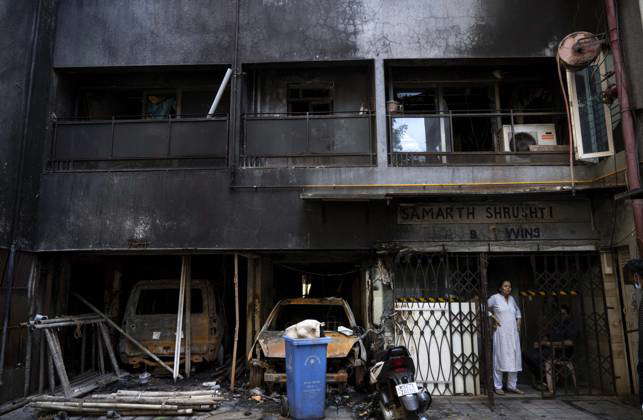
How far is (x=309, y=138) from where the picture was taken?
28.6 ft

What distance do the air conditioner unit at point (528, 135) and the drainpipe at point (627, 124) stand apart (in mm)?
1795

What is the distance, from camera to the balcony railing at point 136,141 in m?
8.73

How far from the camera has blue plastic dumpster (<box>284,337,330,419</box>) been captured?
6414 millimetres

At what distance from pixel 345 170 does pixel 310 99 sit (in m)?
2.38

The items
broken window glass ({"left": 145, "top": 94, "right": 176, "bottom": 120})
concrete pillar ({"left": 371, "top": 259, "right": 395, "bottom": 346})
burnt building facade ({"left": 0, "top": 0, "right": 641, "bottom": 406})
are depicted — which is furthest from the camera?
broken window glass ({"left": 145, "top": 94, "right": 176, "bottom": 120})

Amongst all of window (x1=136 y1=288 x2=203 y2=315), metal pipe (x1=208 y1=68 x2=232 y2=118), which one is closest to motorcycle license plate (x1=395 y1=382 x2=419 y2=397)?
window (x1=136 y1=288 x2=203 y2=315)

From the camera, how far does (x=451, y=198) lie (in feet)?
26.9

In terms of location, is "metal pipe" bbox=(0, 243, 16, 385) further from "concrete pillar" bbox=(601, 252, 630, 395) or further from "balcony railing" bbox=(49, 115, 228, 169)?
"concrete pillar" bbox=(601, 252, 630, 395)

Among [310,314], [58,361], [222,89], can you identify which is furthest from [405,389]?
[222,89]

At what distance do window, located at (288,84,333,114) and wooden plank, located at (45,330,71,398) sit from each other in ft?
21.1

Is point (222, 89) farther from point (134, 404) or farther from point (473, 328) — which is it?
point (473, 328)

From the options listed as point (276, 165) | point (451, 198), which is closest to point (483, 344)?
point (451, 198)

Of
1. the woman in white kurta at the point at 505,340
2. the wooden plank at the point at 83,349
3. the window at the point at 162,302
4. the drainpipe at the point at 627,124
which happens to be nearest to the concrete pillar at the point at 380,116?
the woman in white kurta at the point at 505,340

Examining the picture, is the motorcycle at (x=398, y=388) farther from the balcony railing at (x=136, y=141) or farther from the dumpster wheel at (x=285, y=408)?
the balcony railing at (x=136, y=141)
